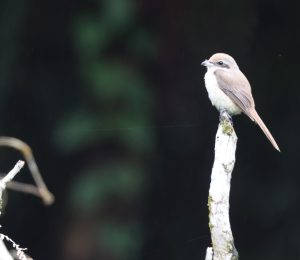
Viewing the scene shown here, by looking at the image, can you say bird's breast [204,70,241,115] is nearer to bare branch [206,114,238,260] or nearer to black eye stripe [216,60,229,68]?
black eye stripe [216,60,229,68]

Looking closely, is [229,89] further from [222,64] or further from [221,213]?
[221,213]

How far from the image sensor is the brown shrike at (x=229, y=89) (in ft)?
16.0

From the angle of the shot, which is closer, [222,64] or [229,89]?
[229,89]

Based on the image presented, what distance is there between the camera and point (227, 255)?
7.79 feet

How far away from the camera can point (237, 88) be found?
490cm

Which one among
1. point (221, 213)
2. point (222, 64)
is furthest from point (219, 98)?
point (221, 213)

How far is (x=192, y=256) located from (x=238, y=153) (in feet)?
3.04

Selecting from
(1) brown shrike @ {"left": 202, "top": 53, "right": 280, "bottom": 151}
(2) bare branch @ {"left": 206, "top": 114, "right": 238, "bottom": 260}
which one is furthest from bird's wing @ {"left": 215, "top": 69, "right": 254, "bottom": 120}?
(2) bare branch @ {"left": 206, "top": 114, "right": 238, "bottom": 260}

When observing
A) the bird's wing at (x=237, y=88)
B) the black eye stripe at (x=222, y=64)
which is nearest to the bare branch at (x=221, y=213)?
the bird's wing at (x=237, y=88)

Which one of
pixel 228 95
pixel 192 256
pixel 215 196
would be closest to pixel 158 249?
pixel 192 256

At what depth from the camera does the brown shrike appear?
192 inches

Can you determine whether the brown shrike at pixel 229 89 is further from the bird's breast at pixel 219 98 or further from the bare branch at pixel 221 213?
the bare branch at pixel 221 213

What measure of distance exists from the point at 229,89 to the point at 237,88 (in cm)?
5

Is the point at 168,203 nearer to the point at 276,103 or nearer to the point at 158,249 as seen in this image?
the point at 158,249
